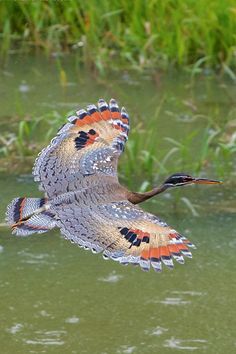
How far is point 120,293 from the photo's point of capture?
494 cm

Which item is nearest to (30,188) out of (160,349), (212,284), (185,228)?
(185,228)

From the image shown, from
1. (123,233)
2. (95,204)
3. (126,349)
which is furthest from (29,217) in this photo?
(126,349)

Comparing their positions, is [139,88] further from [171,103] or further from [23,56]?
[23,56]

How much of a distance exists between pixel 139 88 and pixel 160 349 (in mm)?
2907

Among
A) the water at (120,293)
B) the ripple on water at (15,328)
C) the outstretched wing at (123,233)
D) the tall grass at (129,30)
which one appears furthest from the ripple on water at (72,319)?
the tall grass at (129,30)

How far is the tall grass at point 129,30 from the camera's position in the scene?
7215 millimetres

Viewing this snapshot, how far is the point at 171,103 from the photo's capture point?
6922 millimetres

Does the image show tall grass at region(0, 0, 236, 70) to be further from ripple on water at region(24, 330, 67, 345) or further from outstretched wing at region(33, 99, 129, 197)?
ripple on water at region(24, 330, 67, 345)

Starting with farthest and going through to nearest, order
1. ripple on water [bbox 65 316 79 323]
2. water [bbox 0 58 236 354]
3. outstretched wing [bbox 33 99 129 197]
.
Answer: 1. ripple on water [bbox 65 316 79 323]
2. water [bbox 0 58 236 354]
3. outstretched wing [bbox 33 99 129 197]

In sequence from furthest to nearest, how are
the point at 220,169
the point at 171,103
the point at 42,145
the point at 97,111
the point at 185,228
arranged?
the point at 171,103 < the point at 42,145 < the point at 220,169 < the point at 185,228 < the point at 97,111

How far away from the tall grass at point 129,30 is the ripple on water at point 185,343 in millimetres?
2837

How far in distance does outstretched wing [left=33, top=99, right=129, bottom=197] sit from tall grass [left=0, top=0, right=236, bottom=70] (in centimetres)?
233

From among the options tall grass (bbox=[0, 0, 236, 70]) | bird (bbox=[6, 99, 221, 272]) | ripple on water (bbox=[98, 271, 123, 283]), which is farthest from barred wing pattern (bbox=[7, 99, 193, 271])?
tall grass (bbox=[0, 0, 236, 70])

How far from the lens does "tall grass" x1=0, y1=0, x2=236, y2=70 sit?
7.21 meters
